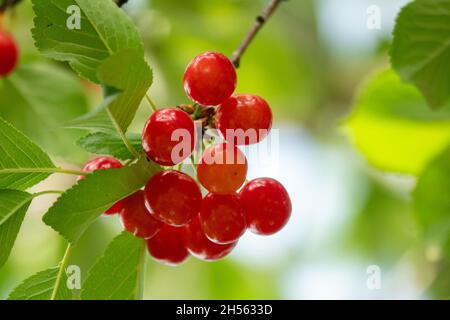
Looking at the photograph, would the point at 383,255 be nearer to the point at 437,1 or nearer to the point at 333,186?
the point at 333,186

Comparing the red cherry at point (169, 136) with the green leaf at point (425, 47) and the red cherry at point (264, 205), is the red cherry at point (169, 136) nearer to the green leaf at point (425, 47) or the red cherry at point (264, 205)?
the red cherry at point (264, 205)

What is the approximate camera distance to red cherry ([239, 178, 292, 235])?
64.7 inches

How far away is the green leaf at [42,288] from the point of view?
1736 millimetres

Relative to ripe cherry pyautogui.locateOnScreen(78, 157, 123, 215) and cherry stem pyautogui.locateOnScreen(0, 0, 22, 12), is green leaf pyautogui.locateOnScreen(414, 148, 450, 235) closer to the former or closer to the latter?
ripe cherry pyautogui.locateOnScreen(78, 157, 123, 215)

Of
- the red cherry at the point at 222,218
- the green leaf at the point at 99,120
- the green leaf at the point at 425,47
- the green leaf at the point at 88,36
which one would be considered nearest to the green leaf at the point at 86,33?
the green leaf at the point at 88,36

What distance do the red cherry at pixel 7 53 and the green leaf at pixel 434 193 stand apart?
1.58 m

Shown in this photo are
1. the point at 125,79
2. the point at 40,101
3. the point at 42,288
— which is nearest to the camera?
the point at 125,79

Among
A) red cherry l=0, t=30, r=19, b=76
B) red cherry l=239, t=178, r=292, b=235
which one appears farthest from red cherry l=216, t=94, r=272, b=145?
red cherry l=0, t=30, r=19, b=76

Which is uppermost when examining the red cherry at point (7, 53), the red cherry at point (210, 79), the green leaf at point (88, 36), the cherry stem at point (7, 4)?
the cherry stem at point (7, 4)

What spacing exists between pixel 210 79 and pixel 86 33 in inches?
11.8

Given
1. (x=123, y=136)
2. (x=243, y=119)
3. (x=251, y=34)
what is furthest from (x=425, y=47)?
(x=123, y=136)

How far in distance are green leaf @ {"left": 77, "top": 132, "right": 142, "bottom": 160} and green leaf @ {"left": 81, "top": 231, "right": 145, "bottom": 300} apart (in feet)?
0.91

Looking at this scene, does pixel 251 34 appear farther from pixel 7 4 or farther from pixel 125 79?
pixel 7 4

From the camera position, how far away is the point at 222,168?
1572 millimetres
